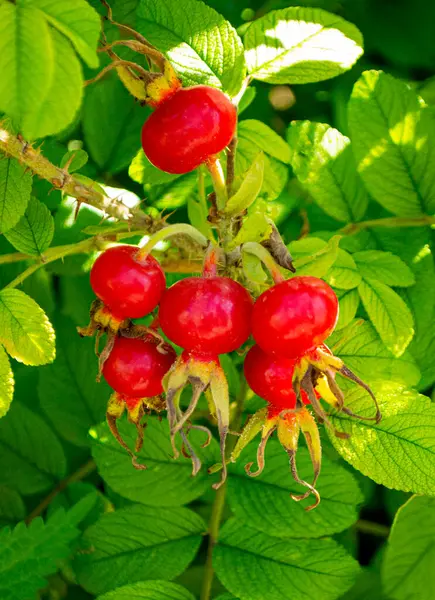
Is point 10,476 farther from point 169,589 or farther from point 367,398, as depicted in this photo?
point 367,398

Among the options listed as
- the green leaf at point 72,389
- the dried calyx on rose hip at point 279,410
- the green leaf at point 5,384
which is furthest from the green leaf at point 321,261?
the green leaf at point 72,389

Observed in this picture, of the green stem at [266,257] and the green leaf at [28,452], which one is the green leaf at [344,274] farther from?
the green leaf at [28,452]

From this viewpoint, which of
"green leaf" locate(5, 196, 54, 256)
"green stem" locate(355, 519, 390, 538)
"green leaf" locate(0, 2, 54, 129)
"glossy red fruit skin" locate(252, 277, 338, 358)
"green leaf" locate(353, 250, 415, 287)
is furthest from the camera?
"green stem" locate(355, 519, 390, 538)

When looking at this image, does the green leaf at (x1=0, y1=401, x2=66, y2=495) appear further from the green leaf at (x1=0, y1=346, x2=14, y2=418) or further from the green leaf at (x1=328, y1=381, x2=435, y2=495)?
the green leaf at (x1=328, y1=381, x2=435, y2=495)

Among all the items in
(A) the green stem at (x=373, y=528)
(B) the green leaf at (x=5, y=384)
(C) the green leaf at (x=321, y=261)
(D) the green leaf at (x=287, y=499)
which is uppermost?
(C) the green leaf at (x=321, y=261)

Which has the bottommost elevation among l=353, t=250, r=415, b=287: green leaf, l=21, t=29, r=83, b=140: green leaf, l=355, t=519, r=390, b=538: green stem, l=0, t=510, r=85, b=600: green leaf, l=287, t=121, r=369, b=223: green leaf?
l=355, t=519, r=390, b=538: green stem

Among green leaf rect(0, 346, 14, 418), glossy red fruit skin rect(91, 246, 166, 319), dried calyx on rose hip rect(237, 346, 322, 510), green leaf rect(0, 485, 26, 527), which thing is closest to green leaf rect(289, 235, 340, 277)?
dried calyx on rose hip rect(237, 346, 322, 510)

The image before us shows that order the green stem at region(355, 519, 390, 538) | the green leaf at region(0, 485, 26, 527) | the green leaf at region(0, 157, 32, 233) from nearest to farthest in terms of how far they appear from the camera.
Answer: the green leaf at region(0, 157, 32, 233)
the green leaf at region(0, 485, 26, 527)
the green stem at region(355, 519, 390, 538)
